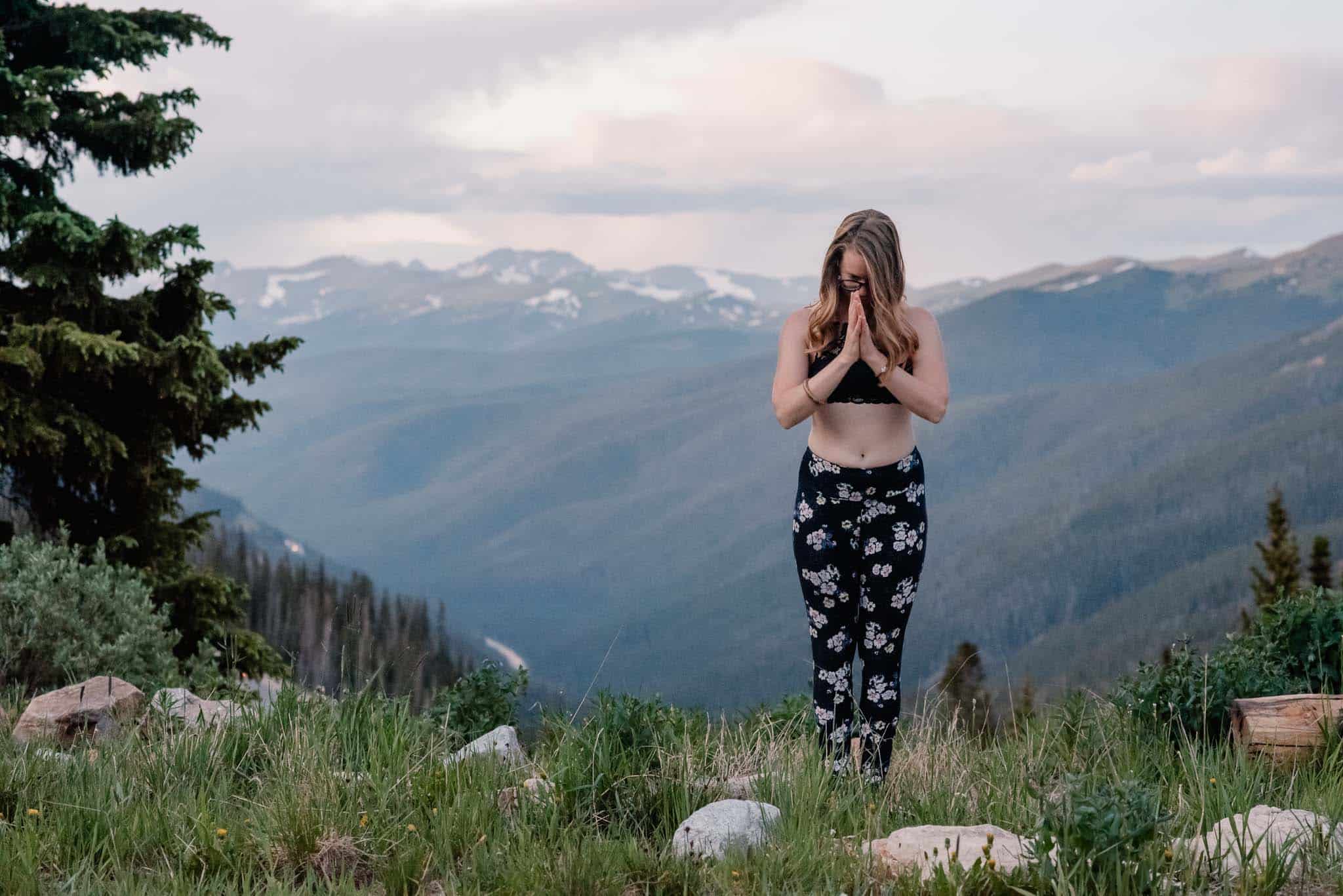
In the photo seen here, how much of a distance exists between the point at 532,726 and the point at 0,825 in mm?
2455

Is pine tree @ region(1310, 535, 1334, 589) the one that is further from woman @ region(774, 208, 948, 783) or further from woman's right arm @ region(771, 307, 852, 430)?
woman's right arm @ region(771, 307, 852, 430)

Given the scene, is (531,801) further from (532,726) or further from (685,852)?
(532,726)

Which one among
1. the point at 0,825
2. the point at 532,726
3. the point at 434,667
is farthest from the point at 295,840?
the point at 434,667

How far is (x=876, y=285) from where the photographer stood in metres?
4.59

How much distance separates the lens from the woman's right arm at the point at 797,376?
453 cm

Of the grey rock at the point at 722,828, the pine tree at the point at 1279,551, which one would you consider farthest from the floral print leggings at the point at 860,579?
the pine tree at the point at 1279,551

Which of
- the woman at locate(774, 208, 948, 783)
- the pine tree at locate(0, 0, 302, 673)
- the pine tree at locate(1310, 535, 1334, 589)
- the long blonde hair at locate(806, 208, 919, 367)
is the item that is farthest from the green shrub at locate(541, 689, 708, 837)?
the pine tree at locate(1310, 535, 1334, 589)

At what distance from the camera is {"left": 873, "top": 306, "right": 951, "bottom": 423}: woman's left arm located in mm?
4594

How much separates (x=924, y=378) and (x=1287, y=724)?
7.08 feet

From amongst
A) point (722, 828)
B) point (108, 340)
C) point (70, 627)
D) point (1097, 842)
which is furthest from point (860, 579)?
point (108, 340)

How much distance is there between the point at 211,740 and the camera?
14.8 ft

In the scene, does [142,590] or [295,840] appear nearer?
[295,840]

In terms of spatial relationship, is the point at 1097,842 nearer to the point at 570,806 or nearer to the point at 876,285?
the point at 570,806

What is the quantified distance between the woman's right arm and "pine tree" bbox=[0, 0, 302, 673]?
6.64 m
